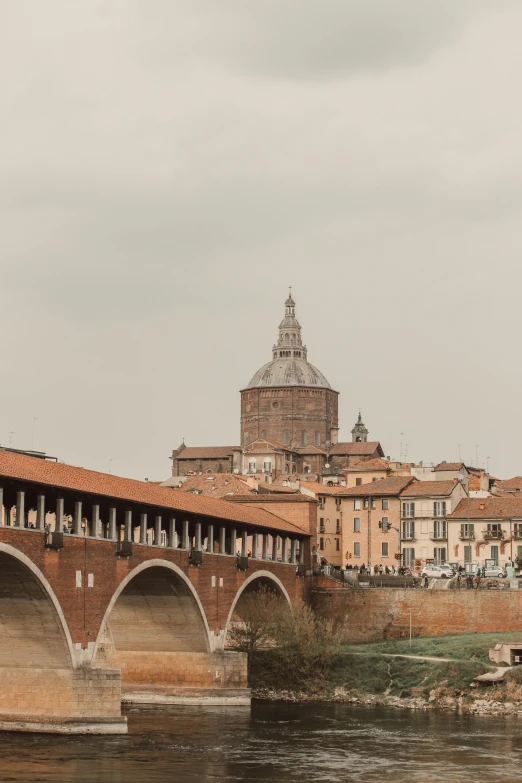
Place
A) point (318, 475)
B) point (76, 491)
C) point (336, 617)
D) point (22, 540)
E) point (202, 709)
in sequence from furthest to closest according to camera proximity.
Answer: point (318, 475) → point (336, 617) → point (202, 709) → point (76, 491) → point (22, 540)

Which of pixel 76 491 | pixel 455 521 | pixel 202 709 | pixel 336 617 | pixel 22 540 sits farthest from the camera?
pixel 455 521

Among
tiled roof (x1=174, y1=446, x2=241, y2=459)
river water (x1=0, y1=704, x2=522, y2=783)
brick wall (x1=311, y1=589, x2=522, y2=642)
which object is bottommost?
river water (x1=0, y1=704, x2=522, y2=783)

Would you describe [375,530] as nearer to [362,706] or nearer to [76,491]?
[362,706]

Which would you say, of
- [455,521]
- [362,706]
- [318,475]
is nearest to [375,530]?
[455,521]

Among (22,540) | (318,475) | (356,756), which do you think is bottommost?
(356,756)

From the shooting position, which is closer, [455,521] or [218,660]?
[218,660]

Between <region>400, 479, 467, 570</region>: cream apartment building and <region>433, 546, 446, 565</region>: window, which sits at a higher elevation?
<region>400, 479, 467, 570</region>: cream apartment building

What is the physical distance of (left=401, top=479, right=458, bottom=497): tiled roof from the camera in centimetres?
9549

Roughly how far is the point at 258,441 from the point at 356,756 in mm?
120427

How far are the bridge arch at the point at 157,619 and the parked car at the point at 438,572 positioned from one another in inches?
920

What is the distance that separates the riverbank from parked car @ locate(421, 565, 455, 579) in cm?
1223

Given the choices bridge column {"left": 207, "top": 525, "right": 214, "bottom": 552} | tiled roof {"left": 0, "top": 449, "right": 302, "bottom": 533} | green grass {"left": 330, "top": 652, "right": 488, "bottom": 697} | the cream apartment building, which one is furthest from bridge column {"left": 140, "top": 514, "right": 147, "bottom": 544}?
the cream apartment building

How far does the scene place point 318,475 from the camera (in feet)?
528

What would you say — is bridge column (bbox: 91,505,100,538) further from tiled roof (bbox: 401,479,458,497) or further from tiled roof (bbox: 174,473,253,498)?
tiled roof (bbox: 174,473,253,498)
